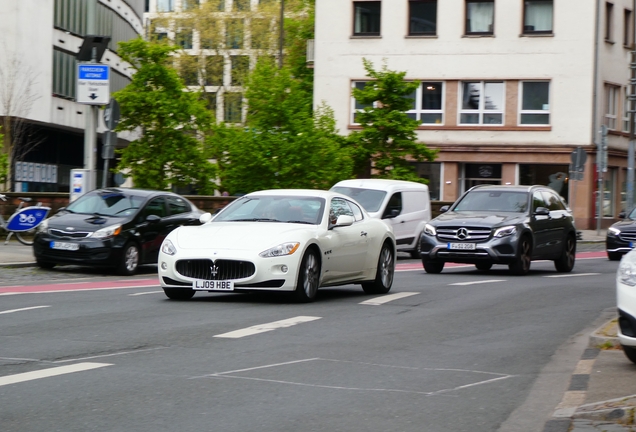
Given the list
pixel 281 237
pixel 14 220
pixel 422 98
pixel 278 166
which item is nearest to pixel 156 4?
pixel 422 98

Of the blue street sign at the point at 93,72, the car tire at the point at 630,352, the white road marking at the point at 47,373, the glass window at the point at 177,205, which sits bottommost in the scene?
the white road marking at the point at 47,373

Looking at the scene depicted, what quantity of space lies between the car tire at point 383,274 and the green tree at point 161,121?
19178 millimetres

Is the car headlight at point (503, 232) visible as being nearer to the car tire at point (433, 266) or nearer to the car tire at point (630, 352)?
the car tire at point (433, 266)

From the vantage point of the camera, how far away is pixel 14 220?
2662 centimetres

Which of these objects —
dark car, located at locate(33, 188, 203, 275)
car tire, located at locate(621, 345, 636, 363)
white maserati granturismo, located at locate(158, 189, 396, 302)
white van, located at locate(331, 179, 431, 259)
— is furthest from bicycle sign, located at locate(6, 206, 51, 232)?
car tire, located at locate(621, 345, 636, 363)

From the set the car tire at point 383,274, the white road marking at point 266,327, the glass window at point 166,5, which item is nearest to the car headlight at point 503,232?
the car tire at point 383,274

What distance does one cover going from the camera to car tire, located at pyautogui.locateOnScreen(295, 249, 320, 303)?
48.3 ft

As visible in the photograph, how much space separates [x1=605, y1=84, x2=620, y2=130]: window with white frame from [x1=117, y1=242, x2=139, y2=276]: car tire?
121ft

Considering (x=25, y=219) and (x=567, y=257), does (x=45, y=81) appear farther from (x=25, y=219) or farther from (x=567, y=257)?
(x=567, y=257)

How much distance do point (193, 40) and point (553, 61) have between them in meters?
25.2

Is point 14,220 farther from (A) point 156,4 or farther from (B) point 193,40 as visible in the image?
(A) point 156,4

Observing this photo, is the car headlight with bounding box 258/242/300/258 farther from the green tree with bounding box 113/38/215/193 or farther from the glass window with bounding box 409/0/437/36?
the glass window with bounding box 409/0/437/36

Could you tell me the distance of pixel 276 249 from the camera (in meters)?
14.4

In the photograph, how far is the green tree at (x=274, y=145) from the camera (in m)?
35.6
